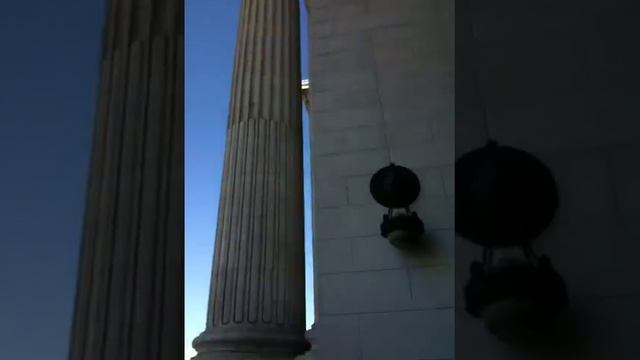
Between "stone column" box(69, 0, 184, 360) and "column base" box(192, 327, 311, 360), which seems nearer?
"stone column" box(69, 0, 184, 360)

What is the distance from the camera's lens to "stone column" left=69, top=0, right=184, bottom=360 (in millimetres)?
12805

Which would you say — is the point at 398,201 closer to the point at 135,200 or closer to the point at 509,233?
the point at 509,233

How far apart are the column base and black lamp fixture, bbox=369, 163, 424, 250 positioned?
896 centimetres

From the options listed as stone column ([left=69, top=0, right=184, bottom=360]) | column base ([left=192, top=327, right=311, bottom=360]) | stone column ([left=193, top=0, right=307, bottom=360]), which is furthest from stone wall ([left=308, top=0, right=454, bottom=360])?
stone column ([left=69, top=0, right=184, bottom=360])

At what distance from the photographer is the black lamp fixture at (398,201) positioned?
26047mm

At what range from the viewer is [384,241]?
27.2 meters

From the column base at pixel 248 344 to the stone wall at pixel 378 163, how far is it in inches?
156

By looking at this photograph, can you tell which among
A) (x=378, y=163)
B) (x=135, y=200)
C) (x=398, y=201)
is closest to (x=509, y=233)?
(x=135, y=200)

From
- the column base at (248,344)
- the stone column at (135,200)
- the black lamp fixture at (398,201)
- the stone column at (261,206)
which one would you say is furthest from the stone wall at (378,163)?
the stone column at (135,200)

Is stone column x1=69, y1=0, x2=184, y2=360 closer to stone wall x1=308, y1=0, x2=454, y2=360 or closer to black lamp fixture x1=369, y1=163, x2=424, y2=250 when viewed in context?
black lamp fixture x1=369, y1=163, x2=424, y2=250

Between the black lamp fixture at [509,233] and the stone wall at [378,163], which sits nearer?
the black lamp fixture at [509,233]

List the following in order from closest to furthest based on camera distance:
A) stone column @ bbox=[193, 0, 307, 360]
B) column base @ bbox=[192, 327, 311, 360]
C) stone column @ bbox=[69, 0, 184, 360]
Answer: stone column @ bbox=[69, 0, 184, 360], column base @ bbox=[192, 327, 311, 360], stone column @ bbox=[193, 0, 307, 360]

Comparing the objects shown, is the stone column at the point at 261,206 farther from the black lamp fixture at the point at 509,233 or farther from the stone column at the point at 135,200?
the black lamp fixture at the point at 509,233

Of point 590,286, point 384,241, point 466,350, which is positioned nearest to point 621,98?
point 590,286
